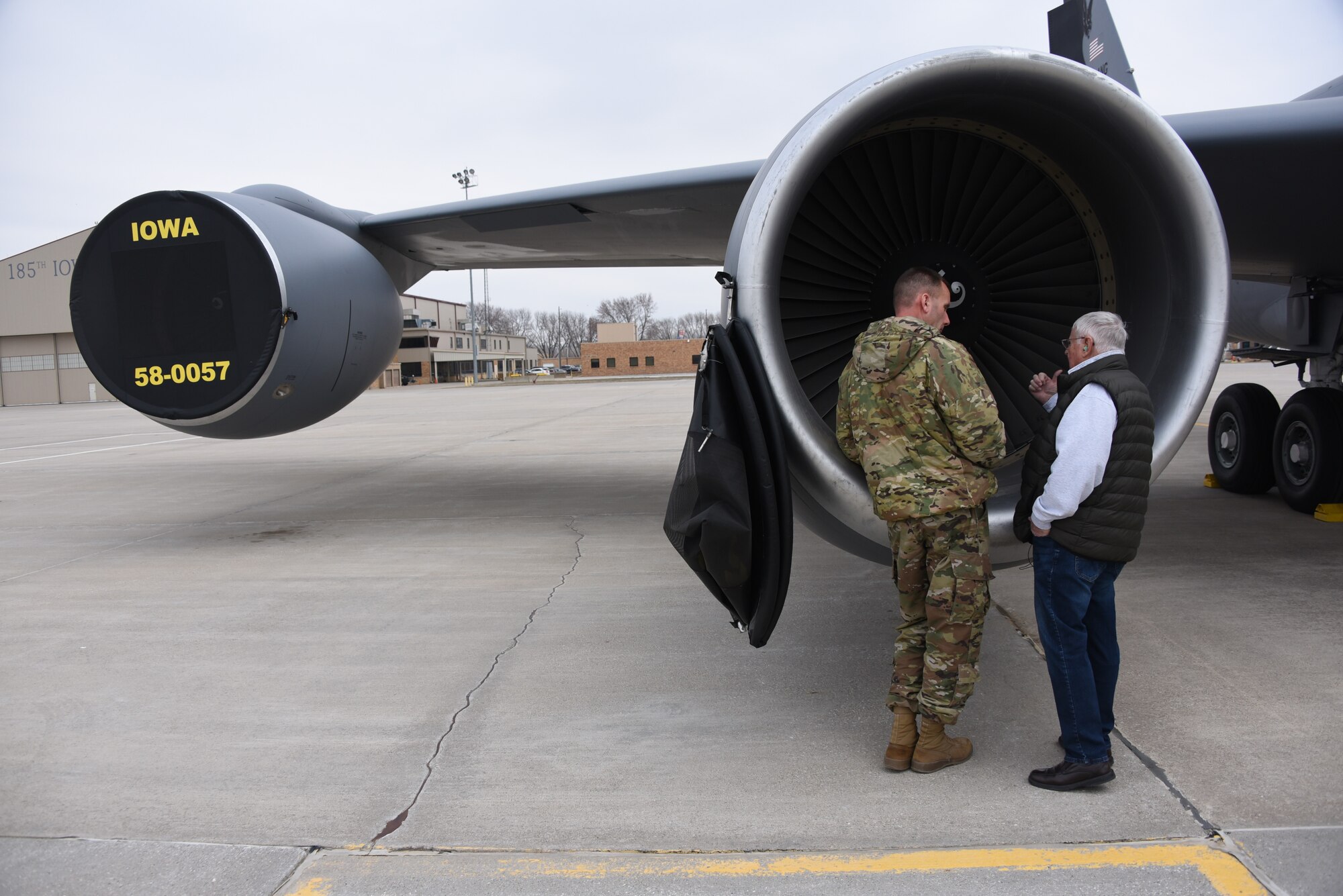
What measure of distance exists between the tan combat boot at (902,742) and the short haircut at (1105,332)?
3.94 feet

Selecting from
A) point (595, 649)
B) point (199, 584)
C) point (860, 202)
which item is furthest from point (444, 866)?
point (199, 584)

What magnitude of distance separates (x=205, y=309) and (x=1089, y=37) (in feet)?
28.3

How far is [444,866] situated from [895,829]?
1.16 meters

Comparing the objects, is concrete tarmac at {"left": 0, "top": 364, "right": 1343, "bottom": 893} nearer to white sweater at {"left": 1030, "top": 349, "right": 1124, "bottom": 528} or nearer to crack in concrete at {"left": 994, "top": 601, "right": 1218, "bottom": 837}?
crack in concrete at {"left": 994, "top": 601, "right": 1218, "bottom": 837}

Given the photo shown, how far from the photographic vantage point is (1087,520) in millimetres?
2402

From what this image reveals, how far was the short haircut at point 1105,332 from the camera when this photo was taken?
248 centimetres

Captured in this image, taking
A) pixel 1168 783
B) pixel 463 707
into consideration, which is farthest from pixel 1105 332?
pixel 463 707

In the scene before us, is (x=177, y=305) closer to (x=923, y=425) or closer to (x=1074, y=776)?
(x=923, y=425)

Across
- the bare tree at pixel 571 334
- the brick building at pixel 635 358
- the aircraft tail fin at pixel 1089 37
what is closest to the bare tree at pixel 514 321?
the bare tree at pixel 571 334

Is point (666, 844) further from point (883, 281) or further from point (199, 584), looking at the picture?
point (199, 584)

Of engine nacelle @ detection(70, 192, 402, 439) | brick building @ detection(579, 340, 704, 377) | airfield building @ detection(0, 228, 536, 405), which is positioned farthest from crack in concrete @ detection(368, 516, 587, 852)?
brick building @ detection(579, 340, 704, 377)

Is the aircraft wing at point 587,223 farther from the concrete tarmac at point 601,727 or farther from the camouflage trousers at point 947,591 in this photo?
the camouflage trousers at point 947,591

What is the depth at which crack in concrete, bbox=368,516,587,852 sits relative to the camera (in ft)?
7.78

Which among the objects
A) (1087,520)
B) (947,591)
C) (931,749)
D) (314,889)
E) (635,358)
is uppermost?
(635,358)
